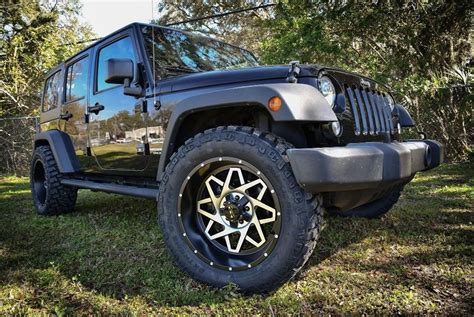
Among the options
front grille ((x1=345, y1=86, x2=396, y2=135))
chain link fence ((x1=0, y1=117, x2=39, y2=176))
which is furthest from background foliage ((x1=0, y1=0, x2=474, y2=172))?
chain link fence ((x1=0, y1=117, x2=39, y2=176))

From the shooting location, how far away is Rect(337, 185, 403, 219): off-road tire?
134 inches

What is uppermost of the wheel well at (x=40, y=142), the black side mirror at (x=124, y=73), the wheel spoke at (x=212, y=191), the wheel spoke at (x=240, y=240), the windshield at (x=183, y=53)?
the windshield at (x=183, y=53)

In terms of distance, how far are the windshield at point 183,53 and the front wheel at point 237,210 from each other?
104cm

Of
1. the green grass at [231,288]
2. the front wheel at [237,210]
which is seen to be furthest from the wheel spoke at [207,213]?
the green grass at [231,288]

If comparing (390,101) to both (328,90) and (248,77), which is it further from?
(248,77)

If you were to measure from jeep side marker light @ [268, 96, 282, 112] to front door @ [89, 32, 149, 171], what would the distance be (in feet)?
4.56

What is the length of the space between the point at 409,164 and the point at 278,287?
3.63 feet

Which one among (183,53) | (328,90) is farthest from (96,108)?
(328,90)

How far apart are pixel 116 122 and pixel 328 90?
198 centimetres

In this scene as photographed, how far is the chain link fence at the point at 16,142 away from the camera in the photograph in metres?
10.8

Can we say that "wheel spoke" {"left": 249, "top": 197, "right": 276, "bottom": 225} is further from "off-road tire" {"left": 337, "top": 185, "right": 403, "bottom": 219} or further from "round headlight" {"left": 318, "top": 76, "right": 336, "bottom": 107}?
"off-road tire" {"left": 337, "top": 185, "right": 403, "bottom": 219}

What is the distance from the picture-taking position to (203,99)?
233 cm

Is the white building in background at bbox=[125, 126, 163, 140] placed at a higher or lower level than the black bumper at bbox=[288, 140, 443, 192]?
higher

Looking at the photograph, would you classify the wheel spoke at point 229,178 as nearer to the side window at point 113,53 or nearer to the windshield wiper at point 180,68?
the windshield wiper at point 180,68
